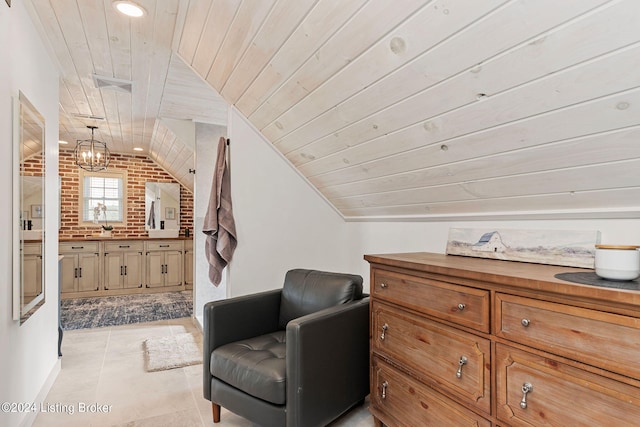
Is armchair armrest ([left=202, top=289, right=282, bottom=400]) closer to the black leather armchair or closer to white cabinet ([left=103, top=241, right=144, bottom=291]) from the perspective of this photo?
the black leather armchair

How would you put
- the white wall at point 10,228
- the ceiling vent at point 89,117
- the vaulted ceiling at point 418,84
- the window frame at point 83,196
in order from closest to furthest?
1. the vaulted ceiling at point 418,84
2. the white wall at point 10,228
3. the ceiling vent at point 89,117
4. the window frame at point 83,196

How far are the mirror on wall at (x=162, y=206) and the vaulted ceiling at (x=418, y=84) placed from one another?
11.5 ft

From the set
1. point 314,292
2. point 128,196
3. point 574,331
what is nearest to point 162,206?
point 128,196

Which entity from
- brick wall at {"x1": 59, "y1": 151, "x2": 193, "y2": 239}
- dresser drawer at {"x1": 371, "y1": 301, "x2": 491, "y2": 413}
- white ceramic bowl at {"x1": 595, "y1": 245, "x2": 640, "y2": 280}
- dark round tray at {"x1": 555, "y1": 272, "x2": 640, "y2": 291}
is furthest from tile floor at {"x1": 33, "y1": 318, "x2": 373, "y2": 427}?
brick wall at {"x1": 59, "y1": 151, "x2": 193, "y2": 239}

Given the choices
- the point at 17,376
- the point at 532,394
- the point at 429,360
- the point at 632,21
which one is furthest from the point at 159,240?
the point at 632,21

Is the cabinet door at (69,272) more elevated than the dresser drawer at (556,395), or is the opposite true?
the dresser drawer at (556,395)

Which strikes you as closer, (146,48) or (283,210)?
(146,48)

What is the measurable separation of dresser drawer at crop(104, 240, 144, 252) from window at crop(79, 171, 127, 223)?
70 cm

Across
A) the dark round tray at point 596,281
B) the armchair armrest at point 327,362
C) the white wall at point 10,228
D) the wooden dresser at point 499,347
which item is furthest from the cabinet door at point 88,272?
the dark round tray at point 596,281

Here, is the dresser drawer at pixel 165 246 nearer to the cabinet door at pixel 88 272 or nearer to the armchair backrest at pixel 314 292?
the cabinet door at pixel 88 272

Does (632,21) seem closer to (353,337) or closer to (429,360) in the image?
(429,360)

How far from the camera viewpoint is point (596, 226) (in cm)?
151

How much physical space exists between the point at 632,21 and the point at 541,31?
0.66ft

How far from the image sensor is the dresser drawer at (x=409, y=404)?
1442mm
